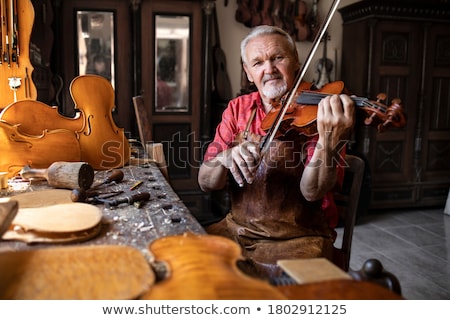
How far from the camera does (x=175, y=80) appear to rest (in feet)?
13.0

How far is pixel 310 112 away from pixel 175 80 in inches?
97.7

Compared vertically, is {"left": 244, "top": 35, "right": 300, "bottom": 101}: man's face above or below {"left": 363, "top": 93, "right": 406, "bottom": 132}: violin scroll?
above

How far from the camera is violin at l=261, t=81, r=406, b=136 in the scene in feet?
4.69

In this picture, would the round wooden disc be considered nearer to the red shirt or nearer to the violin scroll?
the red shirt

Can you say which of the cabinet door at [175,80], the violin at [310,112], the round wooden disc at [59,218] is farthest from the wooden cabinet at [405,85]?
the round wooden disc at [59,218]

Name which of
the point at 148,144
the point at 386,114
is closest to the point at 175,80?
the point at 148,144

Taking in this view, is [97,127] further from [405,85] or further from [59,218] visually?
[405,85]

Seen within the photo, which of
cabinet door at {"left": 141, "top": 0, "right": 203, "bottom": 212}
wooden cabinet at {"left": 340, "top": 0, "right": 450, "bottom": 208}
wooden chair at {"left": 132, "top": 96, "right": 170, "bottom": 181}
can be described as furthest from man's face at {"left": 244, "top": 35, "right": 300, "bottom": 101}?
wooden cabinet at {"left": 340, "top": 0, "right": 450, "bottom": 208}

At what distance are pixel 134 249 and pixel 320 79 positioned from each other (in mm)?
3747

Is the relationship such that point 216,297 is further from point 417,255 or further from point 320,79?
point 320,79

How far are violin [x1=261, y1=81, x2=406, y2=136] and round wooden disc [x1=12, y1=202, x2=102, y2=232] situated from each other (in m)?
0.79

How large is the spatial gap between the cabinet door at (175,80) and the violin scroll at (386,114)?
253 centimetres

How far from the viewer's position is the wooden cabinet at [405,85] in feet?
13.8

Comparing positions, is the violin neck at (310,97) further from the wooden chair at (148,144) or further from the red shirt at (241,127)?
the wooden chair at (148,144)
